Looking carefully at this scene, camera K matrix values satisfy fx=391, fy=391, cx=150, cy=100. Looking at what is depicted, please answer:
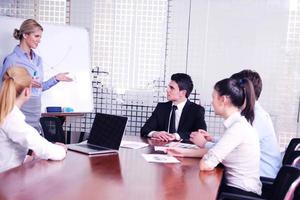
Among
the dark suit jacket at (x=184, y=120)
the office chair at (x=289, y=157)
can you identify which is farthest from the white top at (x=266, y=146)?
the dark suit jacket at (x=184, y=120)

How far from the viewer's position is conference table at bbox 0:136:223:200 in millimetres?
1536

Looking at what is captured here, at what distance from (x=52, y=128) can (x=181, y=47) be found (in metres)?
1.83

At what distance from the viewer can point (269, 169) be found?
2637 millimetres

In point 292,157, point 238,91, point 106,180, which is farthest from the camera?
point 292,157

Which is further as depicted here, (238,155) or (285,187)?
(238,155)

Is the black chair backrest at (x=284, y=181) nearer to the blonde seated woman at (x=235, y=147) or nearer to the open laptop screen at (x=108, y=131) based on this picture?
the blonde seated woman at (x=235, y=147)

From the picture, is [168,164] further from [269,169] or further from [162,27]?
[162,27]

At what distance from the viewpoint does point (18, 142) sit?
6.62 feet

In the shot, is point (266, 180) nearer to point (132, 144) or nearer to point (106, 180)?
point (132, 144)

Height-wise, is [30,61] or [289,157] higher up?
[30,61]

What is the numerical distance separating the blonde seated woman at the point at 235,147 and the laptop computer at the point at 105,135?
0.58 meters

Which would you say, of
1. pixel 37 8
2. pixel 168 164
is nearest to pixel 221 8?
pixel 37 8

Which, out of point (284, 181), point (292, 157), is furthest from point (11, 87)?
point (292, 157)

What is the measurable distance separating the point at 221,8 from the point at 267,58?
74 centimetres
